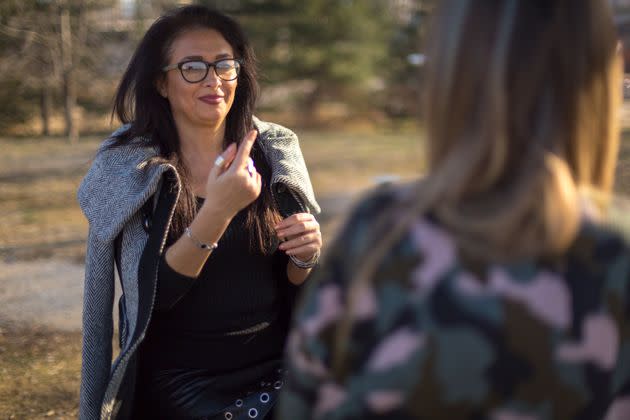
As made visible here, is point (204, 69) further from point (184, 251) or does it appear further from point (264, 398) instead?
point (264, 398)

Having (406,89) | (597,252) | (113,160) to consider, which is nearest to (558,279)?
(597,252)

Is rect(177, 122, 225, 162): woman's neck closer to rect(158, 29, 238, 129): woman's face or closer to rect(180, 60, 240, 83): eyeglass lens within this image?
rect(158, 29, 238, 129): woman's face

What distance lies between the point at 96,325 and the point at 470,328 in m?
1.72

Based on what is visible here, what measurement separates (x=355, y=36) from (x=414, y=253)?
2173cm

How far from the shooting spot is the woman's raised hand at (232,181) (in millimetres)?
1997

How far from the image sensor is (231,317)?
96.6 inches

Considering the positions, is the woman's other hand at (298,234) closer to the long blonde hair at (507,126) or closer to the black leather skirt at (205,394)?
the black leather skirt at (205,394)

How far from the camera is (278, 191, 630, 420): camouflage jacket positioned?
106cm

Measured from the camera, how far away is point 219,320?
96.0 inches

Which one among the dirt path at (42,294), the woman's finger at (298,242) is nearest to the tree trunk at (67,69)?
the dirt path at (42,294)

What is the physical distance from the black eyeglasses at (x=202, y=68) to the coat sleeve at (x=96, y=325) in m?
0.61

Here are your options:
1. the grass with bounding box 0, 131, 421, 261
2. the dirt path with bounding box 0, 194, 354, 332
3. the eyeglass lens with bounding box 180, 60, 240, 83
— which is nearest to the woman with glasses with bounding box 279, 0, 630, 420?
the eyeglass lens with bounding box 180, 60, 240, 83

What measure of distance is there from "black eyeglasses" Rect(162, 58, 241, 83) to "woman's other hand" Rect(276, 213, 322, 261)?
576 millimetres

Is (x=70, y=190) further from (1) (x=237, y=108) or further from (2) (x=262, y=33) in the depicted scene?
(2) (x=262, y=33)
